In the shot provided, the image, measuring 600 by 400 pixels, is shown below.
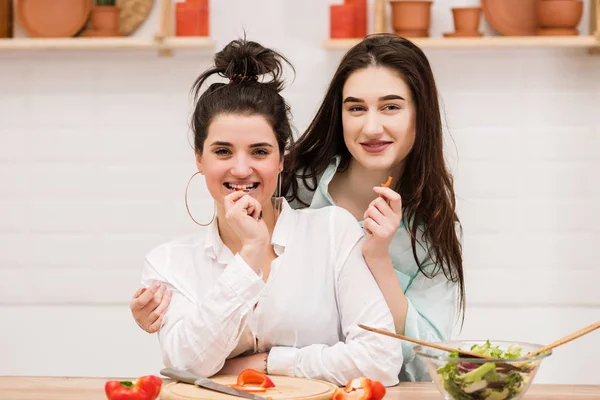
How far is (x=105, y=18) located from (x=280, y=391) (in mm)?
2342

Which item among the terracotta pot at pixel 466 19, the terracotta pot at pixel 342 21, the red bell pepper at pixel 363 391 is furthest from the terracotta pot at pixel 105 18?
the red bell pepper at pixel 363 391

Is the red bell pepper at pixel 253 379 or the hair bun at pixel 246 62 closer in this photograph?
the red bell pepper at pixel 253 379

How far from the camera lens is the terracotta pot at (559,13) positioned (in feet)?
10.9

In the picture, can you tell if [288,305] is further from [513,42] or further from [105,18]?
[105,18]

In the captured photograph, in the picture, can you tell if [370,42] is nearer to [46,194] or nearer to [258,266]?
[258,266]

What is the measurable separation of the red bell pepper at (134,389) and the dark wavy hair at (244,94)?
0.69 metres

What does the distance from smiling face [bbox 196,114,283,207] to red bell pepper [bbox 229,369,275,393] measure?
0.48 m

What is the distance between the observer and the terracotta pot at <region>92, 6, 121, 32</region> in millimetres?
3543

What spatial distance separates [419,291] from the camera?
2.41m

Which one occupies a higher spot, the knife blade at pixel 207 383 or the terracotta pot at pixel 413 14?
the terracotta pot at pixel 413 14

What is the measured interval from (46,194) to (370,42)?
195cm

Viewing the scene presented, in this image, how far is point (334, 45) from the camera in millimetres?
3373

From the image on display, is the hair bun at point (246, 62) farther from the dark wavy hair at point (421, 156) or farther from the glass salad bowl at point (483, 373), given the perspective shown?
the glass salad bowl at point (483, 373)

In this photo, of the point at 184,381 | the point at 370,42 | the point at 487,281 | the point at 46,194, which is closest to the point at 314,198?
the point at 370,42
